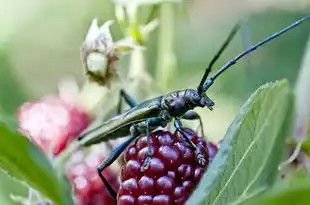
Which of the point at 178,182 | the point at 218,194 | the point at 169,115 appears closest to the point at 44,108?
the point at 169,115

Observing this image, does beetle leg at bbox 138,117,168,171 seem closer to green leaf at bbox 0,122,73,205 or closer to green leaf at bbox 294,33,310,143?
green leaf at bbox 0,122,73,205

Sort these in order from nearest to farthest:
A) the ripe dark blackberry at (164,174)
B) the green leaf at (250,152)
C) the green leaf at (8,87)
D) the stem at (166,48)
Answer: the green leaf at (250,152) → the ripe dark blackberry at (164,174) → the stem at (166,48) → the green leaf at (8,87)

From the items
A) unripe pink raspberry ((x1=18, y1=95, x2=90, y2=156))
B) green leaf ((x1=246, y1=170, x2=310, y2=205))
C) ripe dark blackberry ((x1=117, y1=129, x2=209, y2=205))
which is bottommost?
green leaf ((x1=246, y1=170, x2=310, y2=205))

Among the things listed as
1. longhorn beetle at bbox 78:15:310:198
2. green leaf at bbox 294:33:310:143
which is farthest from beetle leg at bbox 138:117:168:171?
green leaf at bbox 294:33:310:143

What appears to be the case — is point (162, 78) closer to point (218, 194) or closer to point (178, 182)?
point (178, 182)

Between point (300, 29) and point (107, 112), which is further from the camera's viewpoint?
point (300, 29)

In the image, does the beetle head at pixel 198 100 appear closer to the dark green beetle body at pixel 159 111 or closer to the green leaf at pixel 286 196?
the dark green beetle body at pixel 159 111

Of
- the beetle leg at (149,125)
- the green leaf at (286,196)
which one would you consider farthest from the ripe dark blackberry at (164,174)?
the green leaf at (286,196)
